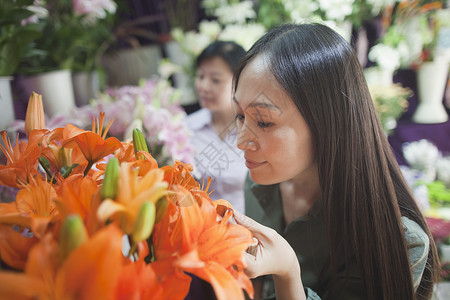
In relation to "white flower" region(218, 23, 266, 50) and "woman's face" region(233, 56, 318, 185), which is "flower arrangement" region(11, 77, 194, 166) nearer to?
"woman's face" region(233, 56, 318, 185)

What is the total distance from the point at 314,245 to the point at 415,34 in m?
1.40

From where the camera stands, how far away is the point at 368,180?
1.81 ft

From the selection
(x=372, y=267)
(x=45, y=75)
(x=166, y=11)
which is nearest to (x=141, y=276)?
(x=372, y=267)

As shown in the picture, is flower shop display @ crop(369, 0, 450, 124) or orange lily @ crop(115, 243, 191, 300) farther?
flower shop display @ crop(369, 0, 450, 124)

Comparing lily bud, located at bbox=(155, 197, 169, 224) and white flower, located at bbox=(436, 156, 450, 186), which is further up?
lily bud, located at bbox=(155, 197, 169, 224)

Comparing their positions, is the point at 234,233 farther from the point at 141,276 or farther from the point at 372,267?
the point at 372,267

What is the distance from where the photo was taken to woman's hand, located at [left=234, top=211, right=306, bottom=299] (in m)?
0.39

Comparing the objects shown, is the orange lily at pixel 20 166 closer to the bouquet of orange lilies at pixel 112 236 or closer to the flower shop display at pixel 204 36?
the bouquet of orange lilies at pixel 112 236

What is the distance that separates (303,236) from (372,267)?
0.12 metres

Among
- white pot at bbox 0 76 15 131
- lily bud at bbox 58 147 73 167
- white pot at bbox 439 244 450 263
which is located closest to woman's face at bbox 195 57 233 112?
white pot at bbox 0 76 15 131

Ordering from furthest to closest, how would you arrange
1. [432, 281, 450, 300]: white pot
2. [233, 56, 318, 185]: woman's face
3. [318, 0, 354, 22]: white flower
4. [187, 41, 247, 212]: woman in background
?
[318, 0, 354, 22]: white flower < [187, 41, 247, 212]: woman in background < [432, 281, 450, 300]: white pot < [233, 56, 318, 185]: woman's face

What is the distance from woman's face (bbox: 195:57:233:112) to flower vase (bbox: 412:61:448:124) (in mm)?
946

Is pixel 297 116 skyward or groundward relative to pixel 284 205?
skyward

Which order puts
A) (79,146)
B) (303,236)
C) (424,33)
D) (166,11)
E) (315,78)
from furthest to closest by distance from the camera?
(166,11) → (424,33) → (303,236) → (315,78) → (79,146)
